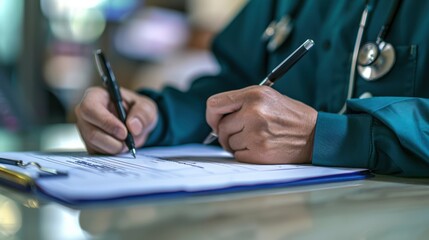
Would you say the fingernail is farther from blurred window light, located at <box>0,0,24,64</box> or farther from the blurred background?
blurred window light, located at <box>0,0,24,64</box>

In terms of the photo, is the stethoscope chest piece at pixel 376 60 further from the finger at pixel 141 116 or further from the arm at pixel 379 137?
the finger at pixel 141 116

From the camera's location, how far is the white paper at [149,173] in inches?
17.4

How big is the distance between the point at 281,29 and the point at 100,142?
0.44m

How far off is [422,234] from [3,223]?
1.01 feet

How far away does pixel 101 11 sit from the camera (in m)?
3.39

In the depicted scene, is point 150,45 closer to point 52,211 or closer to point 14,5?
point 14,5

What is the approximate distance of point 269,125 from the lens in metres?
0.66

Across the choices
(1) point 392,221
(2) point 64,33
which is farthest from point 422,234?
(2) point 64,33

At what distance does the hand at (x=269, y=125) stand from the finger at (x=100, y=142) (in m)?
0.15

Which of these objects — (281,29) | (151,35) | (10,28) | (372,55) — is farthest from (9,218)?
(151,35)

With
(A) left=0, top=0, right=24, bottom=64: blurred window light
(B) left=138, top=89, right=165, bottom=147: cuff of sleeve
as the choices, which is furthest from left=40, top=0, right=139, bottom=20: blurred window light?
(B) left=138, top=89, right=165, bottom=147: cuff of sleeve

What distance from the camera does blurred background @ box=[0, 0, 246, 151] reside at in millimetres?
2129

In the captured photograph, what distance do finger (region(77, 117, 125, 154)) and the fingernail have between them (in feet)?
0.14

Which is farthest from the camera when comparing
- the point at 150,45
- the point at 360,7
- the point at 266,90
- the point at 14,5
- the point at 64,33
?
the point at 150,45
